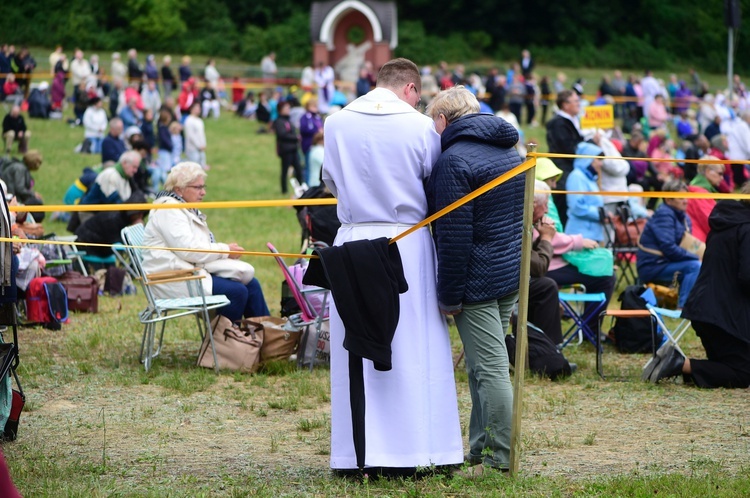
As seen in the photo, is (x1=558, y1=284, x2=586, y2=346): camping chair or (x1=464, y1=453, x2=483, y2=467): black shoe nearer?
(x1=464, y1=453, x2=483, y2=467): black shoe

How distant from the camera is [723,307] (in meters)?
7.19

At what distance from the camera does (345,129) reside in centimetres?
502

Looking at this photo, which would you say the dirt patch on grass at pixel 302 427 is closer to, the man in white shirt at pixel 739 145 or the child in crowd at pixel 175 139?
the child in crowd at pixel 175 139

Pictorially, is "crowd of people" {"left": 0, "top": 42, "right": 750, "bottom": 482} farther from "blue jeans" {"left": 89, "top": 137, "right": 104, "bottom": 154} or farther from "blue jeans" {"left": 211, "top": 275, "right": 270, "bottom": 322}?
"blue jeans" {"left": 89, "top": 137, "right": 104, "bottom": 154}

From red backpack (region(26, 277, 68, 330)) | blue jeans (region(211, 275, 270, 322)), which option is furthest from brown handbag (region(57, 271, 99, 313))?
blue jeans (region(211, 275, 270, 322))

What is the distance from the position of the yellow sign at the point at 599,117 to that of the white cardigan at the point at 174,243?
8.31 meters

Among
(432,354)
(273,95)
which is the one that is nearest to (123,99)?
(273,95)

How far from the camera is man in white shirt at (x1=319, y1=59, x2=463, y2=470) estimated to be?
494 centimetres

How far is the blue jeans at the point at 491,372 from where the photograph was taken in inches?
198

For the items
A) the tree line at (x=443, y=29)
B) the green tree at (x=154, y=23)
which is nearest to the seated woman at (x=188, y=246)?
the tree line at (x=443, y=29)

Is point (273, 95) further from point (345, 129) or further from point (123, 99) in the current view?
point (345, 129)

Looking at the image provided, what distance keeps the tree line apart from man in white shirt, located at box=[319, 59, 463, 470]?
48.2m

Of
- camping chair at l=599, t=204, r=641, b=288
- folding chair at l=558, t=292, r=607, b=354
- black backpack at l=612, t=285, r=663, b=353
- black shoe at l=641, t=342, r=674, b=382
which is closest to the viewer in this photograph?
black shoe at l=641, t=342, r=674, b=382

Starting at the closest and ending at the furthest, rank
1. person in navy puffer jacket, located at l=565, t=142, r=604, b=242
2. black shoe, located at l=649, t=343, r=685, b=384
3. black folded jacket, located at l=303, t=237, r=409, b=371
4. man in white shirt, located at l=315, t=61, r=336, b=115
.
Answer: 1. black folded jacket, located at l=303, t=237, r=409, b=371
2. black shoe, located at l=649, t=343, r=685, b=384
3. person in navy puffer jacket, located at l=565, t=142, r=604, b=242
4. man in white shirt, located at l=315, t=61, r=336, b=115
